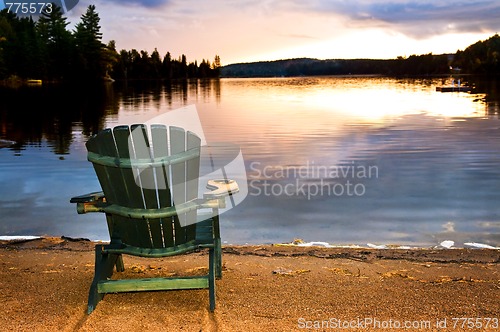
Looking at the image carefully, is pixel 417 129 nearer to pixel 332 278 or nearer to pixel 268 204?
pixel 268 204

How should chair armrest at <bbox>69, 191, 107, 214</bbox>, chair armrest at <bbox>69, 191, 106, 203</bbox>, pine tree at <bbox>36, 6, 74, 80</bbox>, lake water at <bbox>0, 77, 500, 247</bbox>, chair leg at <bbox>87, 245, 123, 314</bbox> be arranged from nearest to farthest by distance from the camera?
chair leg at <bbox>87, 245, 123, 314</bbox>, chair armrest at <bbox>69, 191, 107, 214</bbox>, chair armrest at <bbox>69, 191, 106, 203</bbox>, lake water at <bbox>0, 77, 500, 247</bbox>, pine tree at <bbox>36, 6, 74, 80</bbox>

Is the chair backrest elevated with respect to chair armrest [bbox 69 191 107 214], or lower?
elevated

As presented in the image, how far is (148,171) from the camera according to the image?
388 cm

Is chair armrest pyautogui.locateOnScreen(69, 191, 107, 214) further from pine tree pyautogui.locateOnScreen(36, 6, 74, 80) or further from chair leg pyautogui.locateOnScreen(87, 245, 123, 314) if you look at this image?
pine tree pyautogui.locateOnScreen(36, 6, 74, 80)

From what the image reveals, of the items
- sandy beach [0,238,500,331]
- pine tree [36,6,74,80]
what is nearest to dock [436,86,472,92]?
sandy beach [0,238,500,331]

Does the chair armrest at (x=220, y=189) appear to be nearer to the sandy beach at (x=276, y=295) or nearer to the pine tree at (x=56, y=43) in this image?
the sandy beach at (x=276, y=295)

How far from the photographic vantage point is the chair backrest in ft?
12.7

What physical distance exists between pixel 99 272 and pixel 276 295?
1.46 m

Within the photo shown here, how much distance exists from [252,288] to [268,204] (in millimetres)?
5601

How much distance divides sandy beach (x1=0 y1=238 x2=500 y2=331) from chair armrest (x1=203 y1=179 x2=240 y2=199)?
0.84 metres

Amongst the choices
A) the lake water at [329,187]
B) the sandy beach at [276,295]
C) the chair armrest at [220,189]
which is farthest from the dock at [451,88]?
the chair armrest at [220,189]

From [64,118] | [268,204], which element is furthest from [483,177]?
[64,118]

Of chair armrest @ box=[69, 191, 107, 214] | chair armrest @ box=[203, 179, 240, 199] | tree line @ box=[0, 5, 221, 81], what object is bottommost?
chair armrest @ box=[69, 191, 107, 214]

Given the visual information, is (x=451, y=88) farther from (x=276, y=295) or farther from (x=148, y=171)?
(x=148, y=171)
